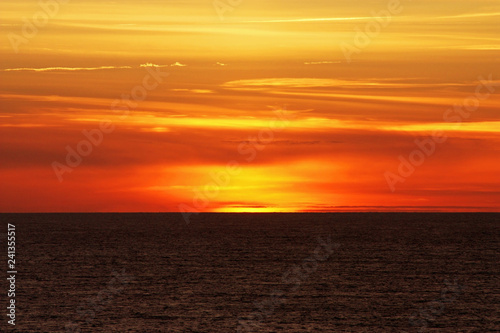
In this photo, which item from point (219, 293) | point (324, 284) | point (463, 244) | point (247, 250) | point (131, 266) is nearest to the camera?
point (219, 293)

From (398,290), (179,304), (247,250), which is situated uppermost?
(247,250)

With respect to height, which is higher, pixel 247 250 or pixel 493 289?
pixel 247 250

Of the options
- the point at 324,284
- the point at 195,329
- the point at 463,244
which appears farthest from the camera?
the point at 463,244

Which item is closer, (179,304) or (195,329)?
(195,329)

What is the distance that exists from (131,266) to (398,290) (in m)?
46.8

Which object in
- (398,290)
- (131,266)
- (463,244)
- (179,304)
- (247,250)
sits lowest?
(179,304)

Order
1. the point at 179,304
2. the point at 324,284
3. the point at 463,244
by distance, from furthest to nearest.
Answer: the point at 463,244
the point at 324,284
the point at 179,304

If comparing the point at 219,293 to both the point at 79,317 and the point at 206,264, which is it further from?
the point at 206,264

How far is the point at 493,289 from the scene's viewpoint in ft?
292

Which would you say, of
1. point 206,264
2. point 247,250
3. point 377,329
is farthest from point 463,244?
point 377,329

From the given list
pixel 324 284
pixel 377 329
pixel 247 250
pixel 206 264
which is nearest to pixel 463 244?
pixel 247 250

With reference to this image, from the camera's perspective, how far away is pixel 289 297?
81312 millimetres

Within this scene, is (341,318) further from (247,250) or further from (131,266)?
(247,250)

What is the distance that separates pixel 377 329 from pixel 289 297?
18.3m
